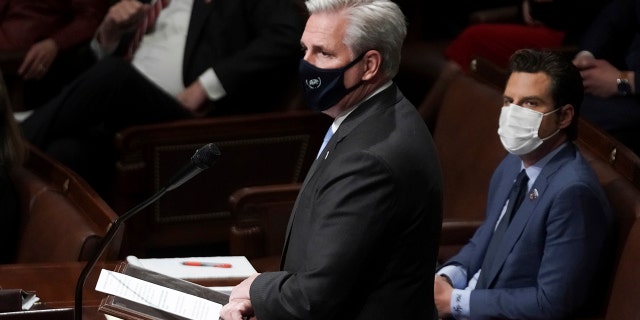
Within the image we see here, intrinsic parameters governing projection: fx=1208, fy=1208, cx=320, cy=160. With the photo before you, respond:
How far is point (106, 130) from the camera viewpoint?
3.90 m

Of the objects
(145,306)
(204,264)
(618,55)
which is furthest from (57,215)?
(618,55)

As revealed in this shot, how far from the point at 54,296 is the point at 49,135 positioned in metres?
1.55

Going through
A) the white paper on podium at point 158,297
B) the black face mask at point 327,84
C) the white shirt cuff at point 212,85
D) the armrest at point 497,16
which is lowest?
the white shirt cuff at point 212,85

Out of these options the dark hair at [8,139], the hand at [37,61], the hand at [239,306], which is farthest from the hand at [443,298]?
the hand at [37,61]

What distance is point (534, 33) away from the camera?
160 inches

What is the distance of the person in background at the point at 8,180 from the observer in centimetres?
290

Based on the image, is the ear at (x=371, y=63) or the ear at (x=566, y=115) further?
the ear at (x=566, y=115)

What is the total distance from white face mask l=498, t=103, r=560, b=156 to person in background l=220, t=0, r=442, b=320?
2.34ft

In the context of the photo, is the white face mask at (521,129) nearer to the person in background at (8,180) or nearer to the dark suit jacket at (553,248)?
the dark suit jacket at (553,248)

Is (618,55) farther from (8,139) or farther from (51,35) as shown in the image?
(51,35)

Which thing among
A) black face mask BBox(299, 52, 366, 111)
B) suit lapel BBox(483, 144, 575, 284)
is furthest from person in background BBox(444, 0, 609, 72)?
black face mask BBox(299, 52, 366, 111)

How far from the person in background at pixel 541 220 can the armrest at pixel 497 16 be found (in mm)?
1586

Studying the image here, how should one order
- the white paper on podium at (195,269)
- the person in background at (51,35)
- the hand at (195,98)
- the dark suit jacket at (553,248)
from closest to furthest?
the white paper on podium at (195,269), the dark suit jacket at (553,248), the hand at (195,98), the person in background at (51,35)

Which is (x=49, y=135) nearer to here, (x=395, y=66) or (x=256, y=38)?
(x=256, y=38)
